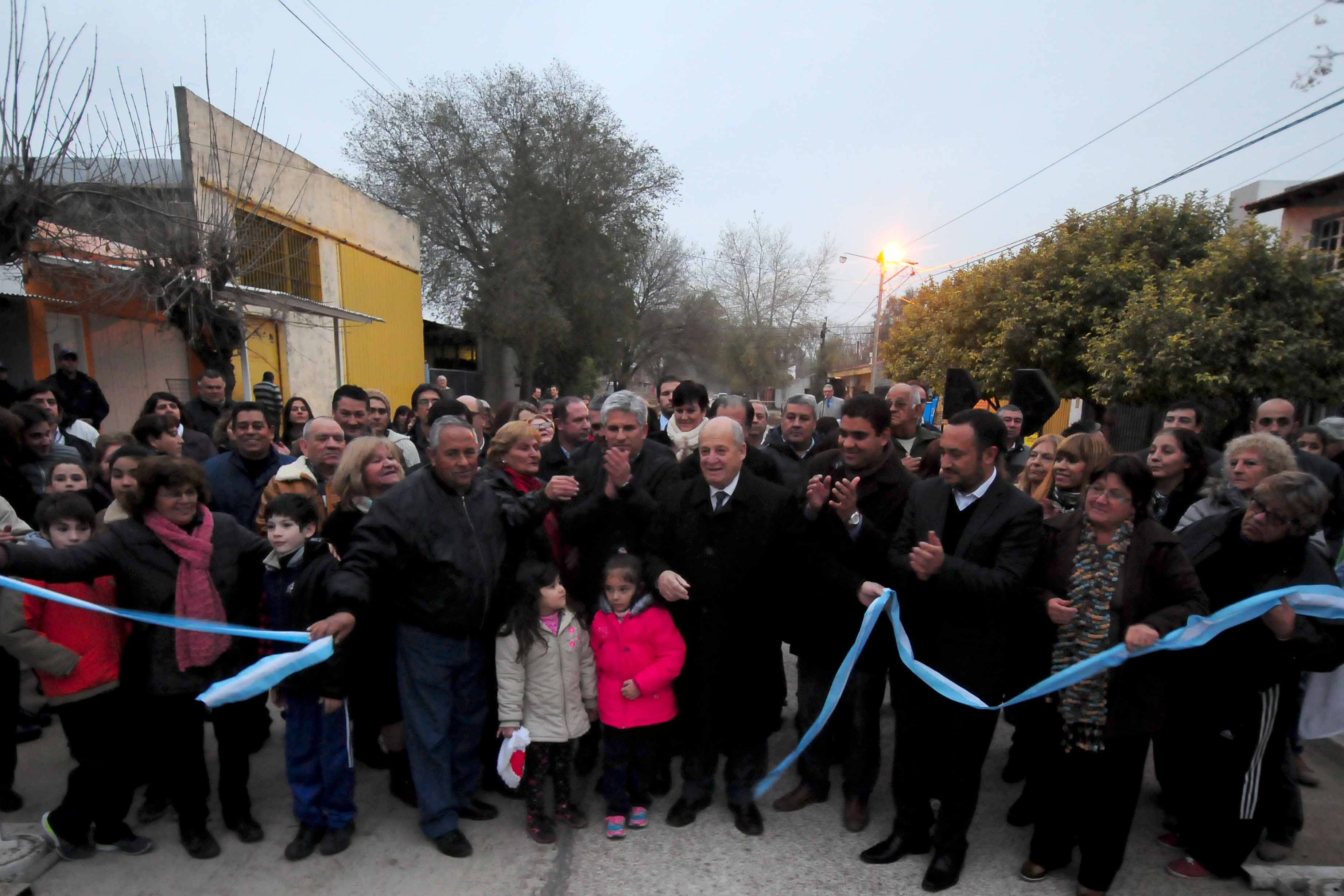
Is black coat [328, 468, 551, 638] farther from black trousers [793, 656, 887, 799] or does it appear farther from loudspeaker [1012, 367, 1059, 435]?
loudspeaker [1012, 367, 1059, 435]

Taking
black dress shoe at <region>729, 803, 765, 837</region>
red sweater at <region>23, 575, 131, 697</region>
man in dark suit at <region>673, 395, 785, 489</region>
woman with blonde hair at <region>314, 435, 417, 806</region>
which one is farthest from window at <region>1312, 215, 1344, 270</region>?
red sweater at <region>23, 575, 131, 697</region>

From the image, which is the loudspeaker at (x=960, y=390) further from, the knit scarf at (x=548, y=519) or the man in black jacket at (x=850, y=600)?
the knit scarf at (x=548, y=519)

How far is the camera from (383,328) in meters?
20.5

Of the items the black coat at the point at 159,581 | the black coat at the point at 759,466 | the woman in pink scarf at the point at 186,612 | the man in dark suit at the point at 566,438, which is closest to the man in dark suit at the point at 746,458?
the black coat at the point at 759,466

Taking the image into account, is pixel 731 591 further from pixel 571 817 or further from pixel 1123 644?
pixel 1123 644

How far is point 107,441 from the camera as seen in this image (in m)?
4.97

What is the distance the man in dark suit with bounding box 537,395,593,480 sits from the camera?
17.3 feet

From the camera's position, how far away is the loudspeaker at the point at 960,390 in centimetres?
713

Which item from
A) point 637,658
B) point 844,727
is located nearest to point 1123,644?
point 844,727

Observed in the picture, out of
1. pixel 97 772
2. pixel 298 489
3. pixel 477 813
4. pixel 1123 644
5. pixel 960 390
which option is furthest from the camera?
pixel 960 390

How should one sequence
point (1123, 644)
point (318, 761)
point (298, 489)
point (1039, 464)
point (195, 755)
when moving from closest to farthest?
point (1123, 644) < point (195, 755) < point (318, 761) < point (298, 489) < point (1039, 464)

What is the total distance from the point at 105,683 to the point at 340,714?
3.27 feet

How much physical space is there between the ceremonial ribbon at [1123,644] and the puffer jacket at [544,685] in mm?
1383

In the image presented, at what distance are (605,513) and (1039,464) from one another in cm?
273
